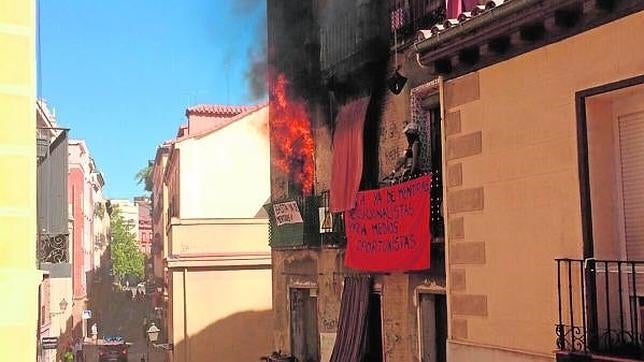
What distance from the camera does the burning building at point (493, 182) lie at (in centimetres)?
575

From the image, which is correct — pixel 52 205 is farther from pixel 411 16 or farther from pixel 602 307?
pixel 602 307

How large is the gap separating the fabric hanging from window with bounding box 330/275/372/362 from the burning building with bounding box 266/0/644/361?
3 cm

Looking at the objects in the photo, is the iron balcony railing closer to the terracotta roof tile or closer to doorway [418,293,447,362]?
the terracotta roof tile

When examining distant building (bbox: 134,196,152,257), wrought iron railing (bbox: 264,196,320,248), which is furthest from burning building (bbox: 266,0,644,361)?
distant building (bbox: 134,196,152,257)

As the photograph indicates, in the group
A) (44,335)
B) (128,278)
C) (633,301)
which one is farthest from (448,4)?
(128,278)

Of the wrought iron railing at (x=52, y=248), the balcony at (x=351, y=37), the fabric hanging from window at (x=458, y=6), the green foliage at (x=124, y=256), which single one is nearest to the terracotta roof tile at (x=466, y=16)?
the fabric hanging from window at (x=458, y=6)

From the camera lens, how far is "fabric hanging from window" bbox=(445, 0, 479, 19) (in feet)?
27.0

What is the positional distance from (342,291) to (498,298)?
5.32 meters

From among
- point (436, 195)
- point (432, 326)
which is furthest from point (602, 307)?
point (432, 326)

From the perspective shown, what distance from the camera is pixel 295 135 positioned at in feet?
44.5

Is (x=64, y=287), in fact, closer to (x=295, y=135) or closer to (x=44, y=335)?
(x=44, y=335)
